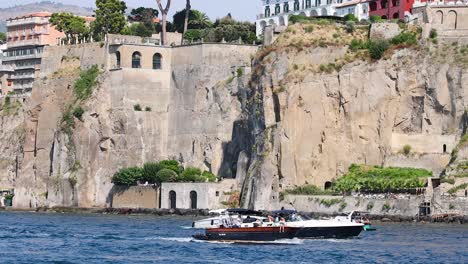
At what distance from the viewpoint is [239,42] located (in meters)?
120

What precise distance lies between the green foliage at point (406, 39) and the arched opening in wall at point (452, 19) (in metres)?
2.63

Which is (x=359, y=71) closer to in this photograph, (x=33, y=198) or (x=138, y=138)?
(x=138, y=138)

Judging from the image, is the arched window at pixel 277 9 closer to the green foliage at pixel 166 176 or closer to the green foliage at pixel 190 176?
the green foliage at pixel 190 176

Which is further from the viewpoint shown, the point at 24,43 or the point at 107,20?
the point at 24,43

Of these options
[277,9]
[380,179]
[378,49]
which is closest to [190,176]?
[378,49]

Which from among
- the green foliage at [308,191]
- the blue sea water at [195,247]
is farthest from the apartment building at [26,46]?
the blue sea water at [195,247]

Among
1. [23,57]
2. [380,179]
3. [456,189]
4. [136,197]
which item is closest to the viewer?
[456,189]

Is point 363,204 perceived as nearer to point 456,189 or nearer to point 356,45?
point 456,189

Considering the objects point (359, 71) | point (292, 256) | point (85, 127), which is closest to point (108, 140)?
point (85, 127)

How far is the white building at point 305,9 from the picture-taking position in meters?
125

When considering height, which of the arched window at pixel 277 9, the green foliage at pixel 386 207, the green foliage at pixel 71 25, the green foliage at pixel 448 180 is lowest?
the green foliage at pixel 386 207

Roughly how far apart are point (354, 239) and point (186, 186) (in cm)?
3339

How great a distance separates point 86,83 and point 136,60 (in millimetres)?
5180

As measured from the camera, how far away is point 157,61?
121000mm
